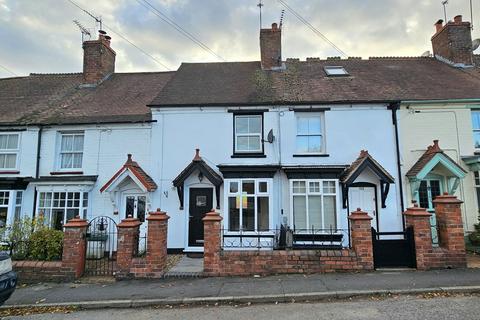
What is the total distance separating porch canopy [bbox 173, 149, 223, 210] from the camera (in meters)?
11.5

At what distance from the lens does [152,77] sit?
16922 mm

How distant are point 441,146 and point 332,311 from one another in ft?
30.1

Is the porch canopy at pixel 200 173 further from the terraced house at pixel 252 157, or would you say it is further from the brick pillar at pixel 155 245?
the brick pillar at pixel 155 245

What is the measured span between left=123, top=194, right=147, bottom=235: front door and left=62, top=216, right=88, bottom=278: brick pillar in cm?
365

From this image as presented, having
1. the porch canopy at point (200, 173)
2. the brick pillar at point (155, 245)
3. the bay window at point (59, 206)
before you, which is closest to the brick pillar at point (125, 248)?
the brick pillar at point (155, 245)

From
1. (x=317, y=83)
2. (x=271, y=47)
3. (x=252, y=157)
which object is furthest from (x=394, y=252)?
(x=271, y=47)

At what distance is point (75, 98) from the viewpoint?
15.0 meters

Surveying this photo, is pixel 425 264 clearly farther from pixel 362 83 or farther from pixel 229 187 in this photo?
pixel 362 83

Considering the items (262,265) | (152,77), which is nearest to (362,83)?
(262,265)

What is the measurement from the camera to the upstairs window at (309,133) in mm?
12234

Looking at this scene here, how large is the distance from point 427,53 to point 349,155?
1071cm

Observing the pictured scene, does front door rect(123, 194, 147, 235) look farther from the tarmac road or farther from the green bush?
the tarmac road

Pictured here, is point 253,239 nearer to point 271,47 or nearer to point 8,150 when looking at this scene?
point 271,47

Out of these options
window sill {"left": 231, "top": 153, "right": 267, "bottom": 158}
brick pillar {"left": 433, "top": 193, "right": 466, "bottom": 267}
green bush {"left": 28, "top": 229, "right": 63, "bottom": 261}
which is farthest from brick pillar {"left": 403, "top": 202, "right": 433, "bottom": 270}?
green bush {"left": 28, "top": 229, "right": 63, "bottom": 261}
